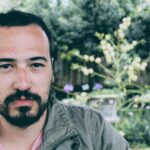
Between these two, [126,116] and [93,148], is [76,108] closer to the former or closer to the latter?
[93,148]

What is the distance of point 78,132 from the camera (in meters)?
2.38

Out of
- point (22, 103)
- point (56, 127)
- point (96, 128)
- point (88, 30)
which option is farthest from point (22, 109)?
point (88, 30)

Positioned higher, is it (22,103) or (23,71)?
(23,71)

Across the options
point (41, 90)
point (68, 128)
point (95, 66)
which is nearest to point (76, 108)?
point (68, 128)

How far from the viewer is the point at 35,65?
2.29m

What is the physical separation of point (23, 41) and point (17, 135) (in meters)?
0.49

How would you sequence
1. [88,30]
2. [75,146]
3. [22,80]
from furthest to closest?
1. [88,30]
2. [75,146]
3. [22,80]

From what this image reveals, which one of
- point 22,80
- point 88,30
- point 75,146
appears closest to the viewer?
point 22,80

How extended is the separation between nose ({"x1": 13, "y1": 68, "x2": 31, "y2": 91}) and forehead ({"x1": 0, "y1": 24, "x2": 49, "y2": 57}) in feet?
0.31

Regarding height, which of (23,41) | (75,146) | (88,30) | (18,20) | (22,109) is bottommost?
(75,146)

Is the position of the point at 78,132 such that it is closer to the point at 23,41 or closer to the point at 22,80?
the point at 22,80

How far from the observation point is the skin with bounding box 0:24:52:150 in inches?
88.0

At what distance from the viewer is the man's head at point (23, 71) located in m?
2.22

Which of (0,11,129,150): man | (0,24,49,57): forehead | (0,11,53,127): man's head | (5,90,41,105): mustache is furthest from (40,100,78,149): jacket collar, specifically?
(0,24,49,57): forehead
